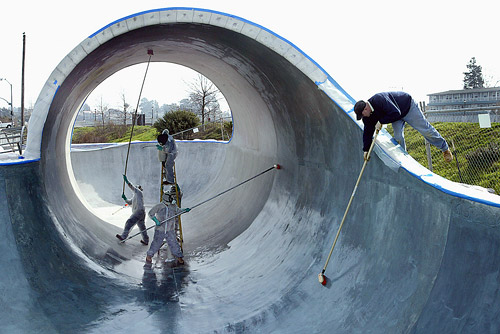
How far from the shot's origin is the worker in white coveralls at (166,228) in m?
7.55

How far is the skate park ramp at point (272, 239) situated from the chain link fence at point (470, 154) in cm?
427

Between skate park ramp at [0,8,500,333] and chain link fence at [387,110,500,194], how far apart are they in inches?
168

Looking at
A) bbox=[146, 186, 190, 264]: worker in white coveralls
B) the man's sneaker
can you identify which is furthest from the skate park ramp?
the man's sneaker

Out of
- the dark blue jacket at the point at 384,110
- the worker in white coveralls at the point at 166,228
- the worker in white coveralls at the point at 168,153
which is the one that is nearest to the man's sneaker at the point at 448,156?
the dark blue jacket at the point at 384,110

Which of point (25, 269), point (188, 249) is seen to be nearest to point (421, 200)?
point (25, 269)

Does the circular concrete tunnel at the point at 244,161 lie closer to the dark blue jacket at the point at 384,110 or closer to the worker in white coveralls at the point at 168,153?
the dark blue jacket at the point at 384,110

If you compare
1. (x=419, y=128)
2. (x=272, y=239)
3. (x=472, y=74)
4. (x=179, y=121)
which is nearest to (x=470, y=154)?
(x=272, y=239)

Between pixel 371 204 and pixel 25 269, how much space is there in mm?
3984

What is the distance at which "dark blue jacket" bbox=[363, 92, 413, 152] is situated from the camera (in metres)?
4.42

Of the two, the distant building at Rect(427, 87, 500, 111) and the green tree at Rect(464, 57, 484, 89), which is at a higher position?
the green tree at Rect(464, 57, 484, 89)

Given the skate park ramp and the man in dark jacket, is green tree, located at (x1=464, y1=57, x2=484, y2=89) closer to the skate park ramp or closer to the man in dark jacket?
the skate park ramp

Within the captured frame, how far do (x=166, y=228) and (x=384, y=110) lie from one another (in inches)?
181

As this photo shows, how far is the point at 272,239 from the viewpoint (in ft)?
23.7

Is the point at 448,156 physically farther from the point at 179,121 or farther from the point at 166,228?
the point at 179,121
